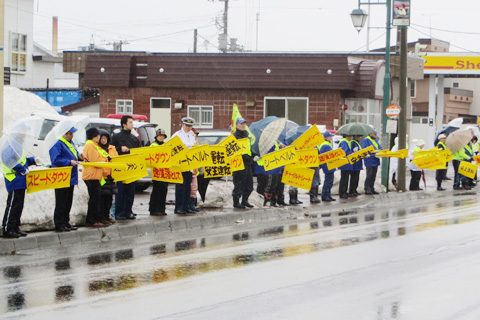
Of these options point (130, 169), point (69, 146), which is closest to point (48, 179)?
point (69, 146)

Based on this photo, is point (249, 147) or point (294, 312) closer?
point (294, 312)

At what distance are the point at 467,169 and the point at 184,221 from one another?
46.0 ft

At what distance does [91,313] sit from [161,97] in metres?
32.6

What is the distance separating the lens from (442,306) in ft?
28.1

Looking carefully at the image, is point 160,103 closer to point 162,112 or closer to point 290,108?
point 162,112

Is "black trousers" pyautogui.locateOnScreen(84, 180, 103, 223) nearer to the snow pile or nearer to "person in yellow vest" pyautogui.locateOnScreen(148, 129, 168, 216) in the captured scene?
the snow pile

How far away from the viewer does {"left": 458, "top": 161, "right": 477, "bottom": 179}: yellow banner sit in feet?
90.7

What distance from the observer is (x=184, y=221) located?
16562 millimetres

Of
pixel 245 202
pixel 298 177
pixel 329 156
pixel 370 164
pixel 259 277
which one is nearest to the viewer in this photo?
pixel 259 277

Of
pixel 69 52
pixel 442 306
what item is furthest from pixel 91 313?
pixel 69 52

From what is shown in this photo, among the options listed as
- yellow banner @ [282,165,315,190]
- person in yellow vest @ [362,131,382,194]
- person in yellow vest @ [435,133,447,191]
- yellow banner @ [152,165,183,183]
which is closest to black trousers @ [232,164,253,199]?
yellow banner @ [282,165,315,190]

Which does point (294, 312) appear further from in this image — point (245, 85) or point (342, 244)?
point (245, 85)

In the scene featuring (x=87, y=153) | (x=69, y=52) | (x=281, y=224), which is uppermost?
(x=69, y=52)

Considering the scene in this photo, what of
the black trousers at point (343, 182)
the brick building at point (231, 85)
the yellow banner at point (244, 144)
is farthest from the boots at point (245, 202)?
the brick building at point (231, 85)
